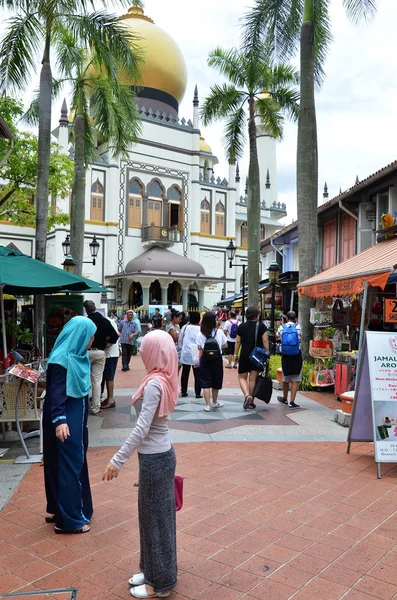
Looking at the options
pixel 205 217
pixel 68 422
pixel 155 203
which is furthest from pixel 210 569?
pixel 205 217

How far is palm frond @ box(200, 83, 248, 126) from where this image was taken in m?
19.5

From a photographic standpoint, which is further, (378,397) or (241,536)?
(378,397)

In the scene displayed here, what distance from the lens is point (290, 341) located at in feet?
29.3

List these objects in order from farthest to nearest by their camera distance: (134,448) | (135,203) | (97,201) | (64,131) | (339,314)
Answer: (135,203) < (97,201) < (64,131) < (339,314) < (134,448)

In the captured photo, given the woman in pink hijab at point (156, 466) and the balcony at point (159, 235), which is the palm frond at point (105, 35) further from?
the balcony at point (159, 235)

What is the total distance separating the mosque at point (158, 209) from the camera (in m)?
34.8

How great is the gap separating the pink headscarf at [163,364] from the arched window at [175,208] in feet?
116

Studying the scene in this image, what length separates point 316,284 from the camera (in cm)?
1052

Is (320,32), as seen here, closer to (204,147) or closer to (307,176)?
(307,176)

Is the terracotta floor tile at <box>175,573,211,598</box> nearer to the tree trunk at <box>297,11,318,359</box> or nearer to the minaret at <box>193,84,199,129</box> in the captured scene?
the tree trunk at <box>297,11,318,359</box>

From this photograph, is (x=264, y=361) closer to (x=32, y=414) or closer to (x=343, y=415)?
(x=343, y=415)

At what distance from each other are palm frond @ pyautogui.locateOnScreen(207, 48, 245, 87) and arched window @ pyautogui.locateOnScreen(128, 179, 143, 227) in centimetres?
1747

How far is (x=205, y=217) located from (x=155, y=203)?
15.4ft

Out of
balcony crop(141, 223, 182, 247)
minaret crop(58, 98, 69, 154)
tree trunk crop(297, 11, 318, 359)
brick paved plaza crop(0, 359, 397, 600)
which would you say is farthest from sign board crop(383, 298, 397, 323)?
minaret crop(58, 98, 69, 154)
